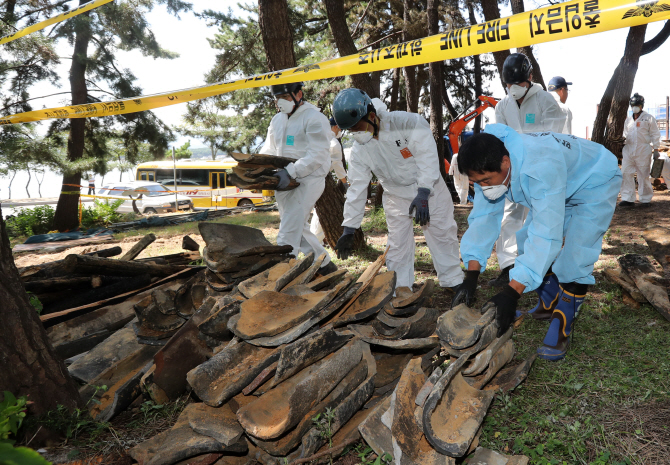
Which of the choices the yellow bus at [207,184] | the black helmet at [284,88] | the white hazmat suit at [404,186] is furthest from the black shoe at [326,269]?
the yellow bus at [207,184]

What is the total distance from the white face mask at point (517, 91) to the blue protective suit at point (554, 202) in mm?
1694

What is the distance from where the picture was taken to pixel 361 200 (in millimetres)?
3746

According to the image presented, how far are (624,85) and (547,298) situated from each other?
5985 mm

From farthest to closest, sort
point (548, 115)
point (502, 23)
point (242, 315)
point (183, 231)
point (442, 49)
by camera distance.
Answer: point (183, 231) → point (548, 115) → point (442, 49) → point (502, 23) → point (242, 315)

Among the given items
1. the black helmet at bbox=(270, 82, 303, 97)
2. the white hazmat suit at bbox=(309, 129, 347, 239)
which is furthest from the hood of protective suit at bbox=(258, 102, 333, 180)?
the white hazmat suit at bbox=(309, 129, 347, 239)

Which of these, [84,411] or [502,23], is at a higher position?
[502,23]

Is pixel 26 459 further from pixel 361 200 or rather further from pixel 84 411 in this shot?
pixel 361 200

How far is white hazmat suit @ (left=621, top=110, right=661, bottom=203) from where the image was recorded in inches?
301

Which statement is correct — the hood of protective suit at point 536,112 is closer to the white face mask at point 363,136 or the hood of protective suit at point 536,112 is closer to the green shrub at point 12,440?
→ the white face mask at point 363,136

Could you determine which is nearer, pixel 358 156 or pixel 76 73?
pixel 358 156

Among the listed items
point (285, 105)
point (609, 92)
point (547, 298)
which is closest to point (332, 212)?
point (285, 105)

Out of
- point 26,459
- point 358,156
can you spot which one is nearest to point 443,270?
point 358,156

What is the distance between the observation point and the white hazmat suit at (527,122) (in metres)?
4.12

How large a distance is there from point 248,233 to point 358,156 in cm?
115
